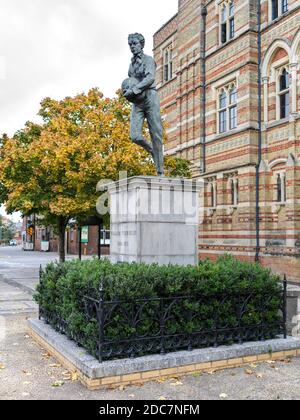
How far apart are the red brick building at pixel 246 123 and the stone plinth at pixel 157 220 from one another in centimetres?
1051

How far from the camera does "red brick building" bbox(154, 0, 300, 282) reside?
1769cm

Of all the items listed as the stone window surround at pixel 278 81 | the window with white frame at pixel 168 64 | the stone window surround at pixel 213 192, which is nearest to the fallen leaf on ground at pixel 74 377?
the stone window surround at pixel 278 81

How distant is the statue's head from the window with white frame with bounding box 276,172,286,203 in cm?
1193

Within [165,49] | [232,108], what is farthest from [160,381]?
[165,49]

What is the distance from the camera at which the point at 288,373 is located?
586cm

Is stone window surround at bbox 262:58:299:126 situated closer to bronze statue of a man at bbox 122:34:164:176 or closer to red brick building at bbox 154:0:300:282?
red brick building at bbox 154:0:300:282

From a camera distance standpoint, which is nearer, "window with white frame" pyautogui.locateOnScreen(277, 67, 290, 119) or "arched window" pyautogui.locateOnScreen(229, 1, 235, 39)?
"window with white frame" pyautogui.locateOnScreen(277, 67, 290, 119)

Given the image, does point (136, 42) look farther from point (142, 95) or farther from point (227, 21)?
point (227, 21)

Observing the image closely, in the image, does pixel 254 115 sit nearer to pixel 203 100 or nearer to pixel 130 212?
pixel 203 100

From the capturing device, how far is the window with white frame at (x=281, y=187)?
18.2 metres

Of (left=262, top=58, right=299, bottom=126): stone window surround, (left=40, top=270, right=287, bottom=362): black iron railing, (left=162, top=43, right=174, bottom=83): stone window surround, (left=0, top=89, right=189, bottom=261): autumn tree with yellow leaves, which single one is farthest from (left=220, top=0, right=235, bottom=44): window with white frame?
(left=40, top=270, right=287, bottom=362): black iron railing

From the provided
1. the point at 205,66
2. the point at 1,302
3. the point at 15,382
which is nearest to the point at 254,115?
the point at 205,66

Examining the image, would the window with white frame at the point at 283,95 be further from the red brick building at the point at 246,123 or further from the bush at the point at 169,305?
the bush at the point at 169,305

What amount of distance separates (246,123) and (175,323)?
14.9 meters
